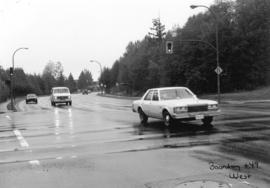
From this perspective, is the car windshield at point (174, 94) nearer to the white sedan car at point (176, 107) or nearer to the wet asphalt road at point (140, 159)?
the white sedan car at point (176, 107)

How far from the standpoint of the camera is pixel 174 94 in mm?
15758

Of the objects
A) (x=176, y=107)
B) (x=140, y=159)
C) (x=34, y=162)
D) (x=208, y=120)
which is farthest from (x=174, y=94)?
(x=34, y=162)

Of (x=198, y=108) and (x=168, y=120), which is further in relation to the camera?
(x=168, y=120)

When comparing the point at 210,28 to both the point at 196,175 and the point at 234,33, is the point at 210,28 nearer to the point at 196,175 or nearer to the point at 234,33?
the point at 234,33

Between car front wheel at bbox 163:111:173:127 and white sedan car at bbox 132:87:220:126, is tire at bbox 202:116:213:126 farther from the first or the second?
car front wheel at bbox 163:111:173:127

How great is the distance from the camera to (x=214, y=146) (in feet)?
30.6

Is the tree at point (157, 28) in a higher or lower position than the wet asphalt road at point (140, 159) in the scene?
higher

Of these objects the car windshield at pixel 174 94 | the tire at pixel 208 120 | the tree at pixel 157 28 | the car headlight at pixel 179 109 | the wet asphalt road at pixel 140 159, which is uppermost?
the tree at pixel 157 28

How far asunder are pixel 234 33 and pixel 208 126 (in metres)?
42.3

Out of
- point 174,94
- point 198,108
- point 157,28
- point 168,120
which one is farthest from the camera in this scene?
point 157,28

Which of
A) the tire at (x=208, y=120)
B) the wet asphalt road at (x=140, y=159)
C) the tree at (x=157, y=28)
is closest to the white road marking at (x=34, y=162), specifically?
the wet asphalt road at (x=140, y=159)

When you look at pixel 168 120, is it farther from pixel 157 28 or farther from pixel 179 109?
pixel 157 28

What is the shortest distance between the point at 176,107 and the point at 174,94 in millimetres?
1694

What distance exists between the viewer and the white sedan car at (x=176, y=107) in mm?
14164
